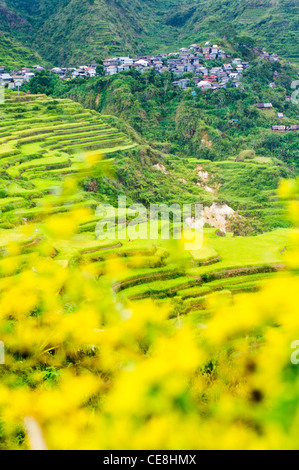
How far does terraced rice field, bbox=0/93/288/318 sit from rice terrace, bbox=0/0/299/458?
0.05 meters

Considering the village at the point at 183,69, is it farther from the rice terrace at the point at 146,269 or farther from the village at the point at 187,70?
the rice terrace at the point at 146,269

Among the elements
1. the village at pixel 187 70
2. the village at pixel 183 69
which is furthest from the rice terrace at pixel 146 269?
the village at pixel 183 69

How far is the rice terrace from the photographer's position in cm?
244

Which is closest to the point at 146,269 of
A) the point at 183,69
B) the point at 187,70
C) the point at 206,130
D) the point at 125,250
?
the point at 125,250

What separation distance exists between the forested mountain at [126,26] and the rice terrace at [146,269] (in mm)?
14397

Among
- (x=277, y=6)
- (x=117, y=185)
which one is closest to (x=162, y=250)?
(x=117, y=185)

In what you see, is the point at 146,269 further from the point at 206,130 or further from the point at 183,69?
the point at 183,69

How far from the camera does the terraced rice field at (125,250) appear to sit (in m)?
7.65

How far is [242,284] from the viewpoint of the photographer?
834 cm

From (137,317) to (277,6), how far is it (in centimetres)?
6348

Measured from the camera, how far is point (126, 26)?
171 ft

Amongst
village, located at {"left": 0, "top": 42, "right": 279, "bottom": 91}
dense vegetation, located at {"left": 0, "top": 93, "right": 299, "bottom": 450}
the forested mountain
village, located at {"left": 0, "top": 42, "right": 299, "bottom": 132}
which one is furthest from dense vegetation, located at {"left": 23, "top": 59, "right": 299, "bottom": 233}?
dense vegetation, located at {"left": 0, "top": 93, "right": 299, "bottom": 450}

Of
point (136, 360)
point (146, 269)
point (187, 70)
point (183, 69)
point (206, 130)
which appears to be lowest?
point (206, 130)

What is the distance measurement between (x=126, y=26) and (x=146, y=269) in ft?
176
